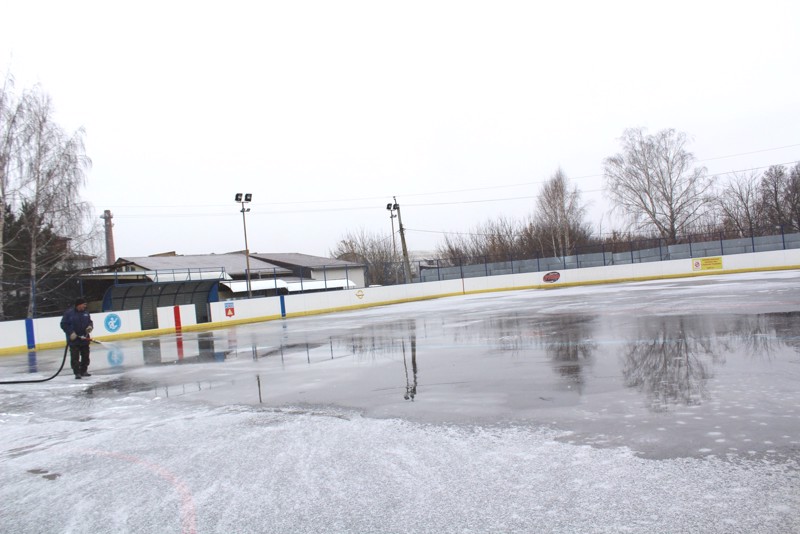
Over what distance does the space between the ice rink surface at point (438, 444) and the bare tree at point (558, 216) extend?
54090 millimetres

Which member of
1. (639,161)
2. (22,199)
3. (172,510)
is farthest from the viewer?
(639,161)

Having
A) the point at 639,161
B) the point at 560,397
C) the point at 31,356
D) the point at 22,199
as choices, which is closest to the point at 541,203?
the point at 639,161

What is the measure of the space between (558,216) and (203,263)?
38.6 metres

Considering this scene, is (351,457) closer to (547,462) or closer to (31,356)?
(547,462)

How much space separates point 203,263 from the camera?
53312 millimetres

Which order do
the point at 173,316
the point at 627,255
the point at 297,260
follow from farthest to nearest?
the point at 297,260 < the point at 627,255 < the point at 173,316

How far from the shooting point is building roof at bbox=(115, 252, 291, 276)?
49094 millimetres

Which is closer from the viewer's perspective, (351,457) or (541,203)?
(351,457)

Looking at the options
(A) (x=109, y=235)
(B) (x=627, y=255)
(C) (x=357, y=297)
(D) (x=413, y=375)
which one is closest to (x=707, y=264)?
(B) (x=627, y=255)

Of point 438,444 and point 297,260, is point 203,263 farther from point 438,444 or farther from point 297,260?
point 438,444

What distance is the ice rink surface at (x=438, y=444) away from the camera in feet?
13.1

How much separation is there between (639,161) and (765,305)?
45.8m

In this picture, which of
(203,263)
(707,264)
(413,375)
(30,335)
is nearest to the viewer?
(413,375)

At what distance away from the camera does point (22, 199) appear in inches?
1209
